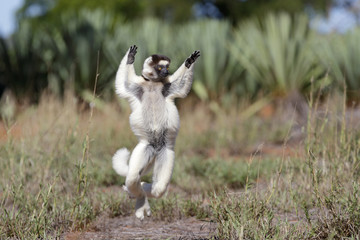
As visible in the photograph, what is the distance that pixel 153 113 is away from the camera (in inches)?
121

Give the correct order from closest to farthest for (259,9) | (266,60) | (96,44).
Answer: (266,60) < (96,44) < (259,9)

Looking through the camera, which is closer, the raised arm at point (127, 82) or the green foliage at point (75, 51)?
the raised arm at point (127, 82)

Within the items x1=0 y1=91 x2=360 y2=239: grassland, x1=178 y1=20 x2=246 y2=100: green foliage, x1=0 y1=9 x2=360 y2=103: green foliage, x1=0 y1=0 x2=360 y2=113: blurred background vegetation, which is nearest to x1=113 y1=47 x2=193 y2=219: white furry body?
x1=0 y1=91 x2=360 y2=239: grassland

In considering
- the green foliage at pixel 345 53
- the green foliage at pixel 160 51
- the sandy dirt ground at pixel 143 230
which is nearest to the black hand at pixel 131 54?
the sandy dirt ground at pixel 143 230

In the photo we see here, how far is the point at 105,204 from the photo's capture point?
180 inches

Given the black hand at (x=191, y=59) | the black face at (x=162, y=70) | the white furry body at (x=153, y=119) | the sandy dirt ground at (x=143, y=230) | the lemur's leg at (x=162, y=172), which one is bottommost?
the sandy dirt ground at (x=143, y=230)

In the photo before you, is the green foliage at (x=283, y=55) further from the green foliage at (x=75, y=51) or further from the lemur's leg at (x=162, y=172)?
the lemur's leg at (x=162, y=172)

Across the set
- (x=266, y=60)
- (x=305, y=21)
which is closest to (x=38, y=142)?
(x=266, y=60)

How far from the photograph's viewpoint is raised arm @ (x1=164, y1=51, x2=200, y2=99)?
10.00 ft

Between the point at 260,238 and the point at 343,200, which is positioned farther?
the point at 343,200

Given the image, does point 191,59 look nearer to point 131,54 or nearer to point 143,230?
point 131,54

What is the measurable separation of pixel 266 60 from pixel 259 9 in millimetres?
16312

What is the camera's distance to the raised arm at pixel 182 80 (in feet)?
10.00

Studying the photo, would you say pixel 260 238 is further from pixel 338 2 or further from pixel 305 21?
pixel 338 2
